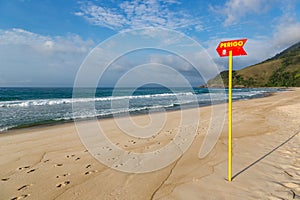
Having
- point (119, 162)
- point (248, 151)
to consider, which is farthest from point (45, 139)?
point (248, 151)

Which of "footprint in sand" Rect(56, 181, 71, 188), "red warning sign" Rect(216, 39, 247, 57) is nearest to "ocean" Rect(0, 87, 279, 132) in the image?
"footprint in sand" Rect(56, 181, 71, 188)

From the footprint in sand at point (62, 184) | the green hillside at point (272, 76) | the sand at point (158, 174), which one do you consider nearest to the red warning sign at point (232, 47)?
the sand at point (158, 174)

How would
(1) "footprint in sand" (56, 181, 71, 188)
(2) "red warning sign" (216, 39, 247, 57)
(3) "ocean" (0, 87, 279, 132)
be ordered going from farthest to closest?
(3) "ocean" (0, 87, 279, 132) → (1) "footprint in sand" (56, 181, 71, 188) → (2) "red warning sign" (216, 39, 247, 57)

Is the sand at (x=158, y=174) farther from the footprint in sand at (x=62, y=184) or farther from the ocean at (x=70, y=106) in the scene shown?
the ocean at (x=70, y=106)

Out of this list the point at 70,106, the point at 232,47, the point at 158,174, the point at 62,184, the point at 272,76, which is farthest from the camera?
the point at 272,76

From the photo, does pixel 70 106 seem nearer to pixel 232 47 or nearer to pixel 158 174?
pixel 158 174

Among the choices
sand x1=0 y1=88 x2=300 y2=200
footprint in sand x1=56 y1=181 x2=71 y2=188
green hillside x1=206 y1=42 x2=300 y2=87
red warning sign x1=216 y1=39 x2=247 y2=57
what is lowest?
sand x1=0 y1=88 x2=300 y2=200

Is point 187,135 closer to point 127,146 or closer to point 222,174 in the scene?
point 127,146

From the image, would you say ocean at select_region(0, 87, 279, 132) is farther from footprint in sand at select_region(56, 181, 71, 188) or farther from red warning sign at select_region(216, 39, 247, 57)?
red warning sign at select_region(216, 39, 247, 57)

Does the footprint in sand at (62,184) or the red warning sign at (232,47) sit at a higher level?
the red warning sign at (232,47)

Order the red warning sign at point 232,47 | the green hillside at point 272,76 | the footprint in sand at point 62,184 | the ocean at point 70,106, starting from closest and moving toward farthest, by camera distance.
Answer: the red warning sign at point 232,47, the footprint in sand at point 62,184, the ocean at point 70,106, the green hillside at point 272,76

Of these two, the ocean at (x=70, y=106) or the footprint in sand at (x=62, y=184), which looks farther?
the ocean at (x=70, y=106)

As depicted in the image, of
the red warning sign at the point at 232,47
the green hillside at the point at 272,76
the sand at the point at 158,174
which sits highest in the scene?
the green hillside at the point at 272,76

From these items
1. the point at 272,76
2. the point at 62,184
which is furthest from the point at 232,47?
the point at 272,76
